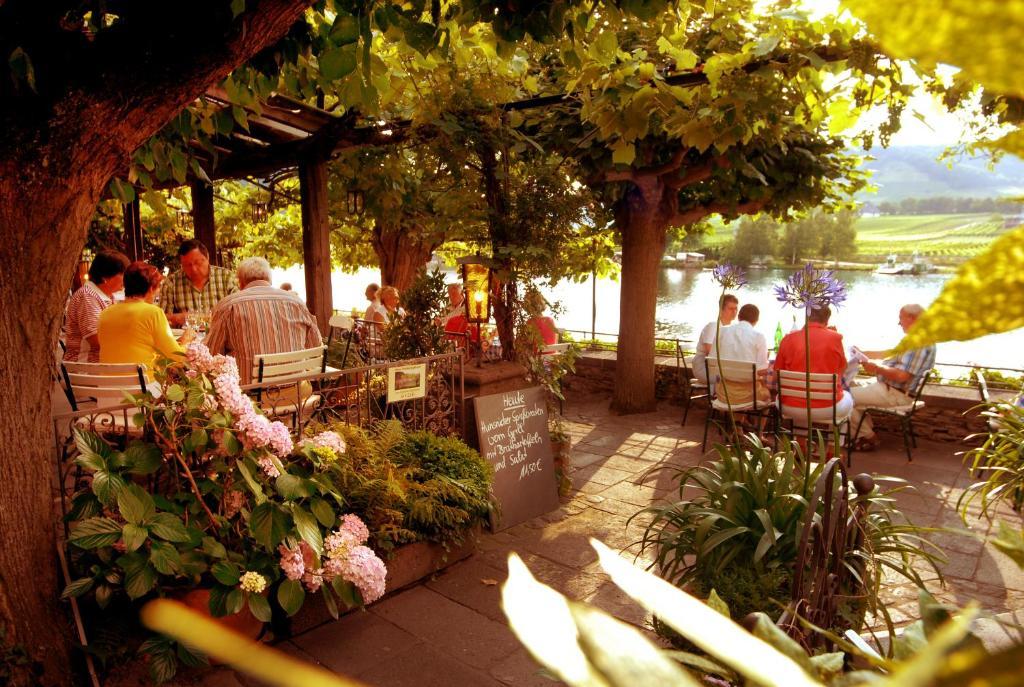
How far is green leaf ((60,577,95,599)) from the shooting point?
2.58 m

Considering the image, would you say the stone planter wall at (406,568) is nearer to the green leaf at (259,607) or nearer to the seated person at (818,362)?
the green leaf at (259,607)

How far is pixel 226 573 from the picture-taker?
9.37 ft

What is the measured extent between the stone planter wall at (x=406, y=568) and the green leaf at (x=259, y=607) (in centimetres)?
52

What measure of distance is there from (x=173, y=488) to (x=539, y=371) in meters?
3.00

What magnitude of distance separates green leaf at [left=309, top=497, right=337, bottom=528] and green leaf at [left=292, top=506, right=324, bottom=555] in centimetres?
4

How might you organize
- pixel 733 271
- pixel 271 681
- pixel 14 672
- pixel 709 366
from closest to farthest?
pixel 271 681 → pixel 14 672 → pixel 733 271 → pixel 709 366

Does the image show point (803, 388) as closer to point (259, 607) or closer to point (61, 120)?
point (259, 607)

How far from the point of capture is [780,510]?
9.34 feet

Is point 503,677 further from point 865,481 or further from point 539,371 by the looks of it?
point 539,371

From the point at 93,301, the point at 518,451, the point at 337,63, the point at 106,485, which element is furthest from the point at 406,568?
the point at 93,301

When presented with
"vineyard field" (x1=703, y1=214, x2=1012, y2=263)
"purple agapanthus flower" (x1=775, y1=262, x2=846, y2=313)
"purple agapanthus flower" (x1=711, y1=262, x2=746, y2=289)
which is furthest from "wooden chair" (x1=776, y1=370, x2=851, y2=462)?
"purple agapanthus flower" (x1=775, y1=262, x2=846, y2=313)

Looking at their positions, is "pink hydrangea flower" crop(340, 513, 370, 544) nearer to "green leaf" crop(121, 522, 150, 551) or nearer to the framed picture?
"green leaf" crop(121, 522, 150, 551)

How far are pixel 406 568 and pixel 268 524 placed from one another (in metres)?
1.15

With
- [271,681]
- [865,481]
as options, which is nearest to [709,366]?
[865,481]
